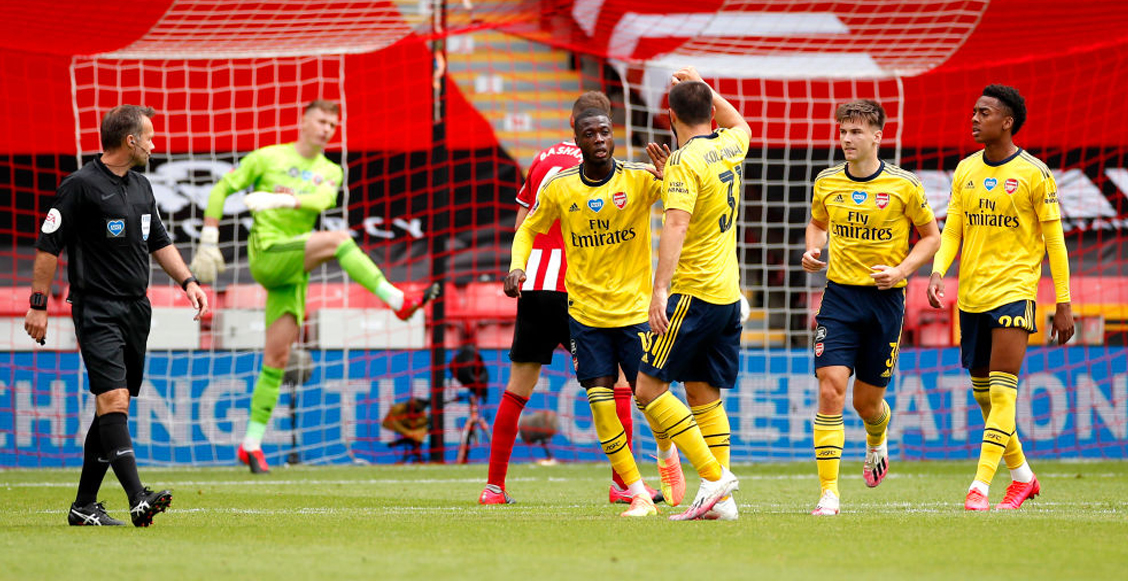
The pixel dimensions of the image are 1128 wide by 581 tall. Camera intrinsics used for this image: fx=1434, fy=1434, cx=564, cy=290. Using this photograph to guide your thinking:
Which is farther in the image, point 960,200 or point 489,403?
point 489,403

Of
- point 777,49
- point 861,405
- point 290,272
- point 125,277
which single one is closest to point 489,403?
point 290,272

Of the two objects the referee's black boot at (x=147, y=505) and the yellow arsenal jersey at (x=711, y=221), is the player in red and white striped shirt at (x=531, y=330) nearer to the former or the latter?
the yellow arsenal jersey at (x=711, y=221)

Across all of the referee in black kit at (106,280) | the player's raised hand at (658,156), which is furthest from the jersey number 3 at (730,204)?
the referee in black kit at (106,280)

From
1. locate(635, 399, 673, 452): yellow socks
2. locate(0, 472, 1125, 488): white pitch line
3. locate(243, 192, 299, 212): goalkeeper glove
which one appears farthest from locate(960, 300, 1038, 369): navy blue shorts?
locate(243, 192, 299, 212): goalkeeper glove

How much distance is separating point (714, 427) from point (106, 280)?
2.66m

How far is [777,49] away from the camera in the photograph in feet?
39.5

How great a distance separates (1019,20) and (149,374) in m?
7.29

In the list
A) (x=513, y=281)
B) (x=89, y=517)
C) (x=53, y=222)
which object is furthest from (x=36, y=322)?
(x=513, y=281)

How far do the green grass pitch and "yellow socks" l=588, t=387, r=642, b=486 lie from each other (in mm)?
222

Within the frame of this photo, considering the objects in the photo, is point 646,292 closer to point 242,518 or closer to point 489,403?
point 242,518

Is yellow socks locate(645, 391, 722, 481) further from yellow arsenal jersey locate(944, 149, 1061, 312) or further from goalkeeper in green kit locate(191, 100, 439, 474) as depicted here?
goalkeeper in green kit locate(191, 100, 439, 474)

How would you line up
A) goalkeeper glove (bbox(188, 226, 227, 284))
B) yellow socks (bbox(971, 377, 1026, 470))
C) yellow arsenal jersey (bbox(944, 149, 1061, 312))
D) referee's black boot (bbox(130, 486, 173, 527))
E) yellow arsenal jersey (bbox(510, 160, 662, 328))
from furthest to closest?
goalkeeper glove (bbox(188, 226, 227, 284)) → yellow socks (bbox(971, 377, 1026, 470)) → yellow arsenal jersey (bbox(944, 149, 1061, 312)) → yellow arsenal jersey (bbox(510, 160, 662, 328)) → referee's black boot (bbox(130, 486, 173, 527))

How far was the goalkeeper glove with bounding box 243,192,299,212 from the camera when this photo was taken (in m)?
9.59

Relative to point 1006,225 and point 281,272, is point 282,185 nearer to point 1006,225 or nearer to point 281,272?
point 281,272
